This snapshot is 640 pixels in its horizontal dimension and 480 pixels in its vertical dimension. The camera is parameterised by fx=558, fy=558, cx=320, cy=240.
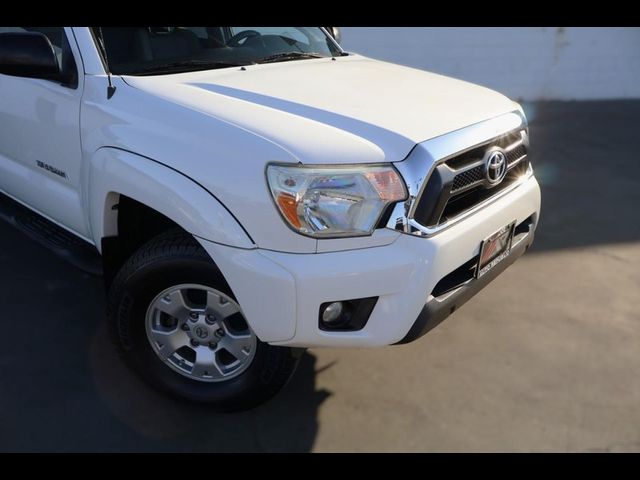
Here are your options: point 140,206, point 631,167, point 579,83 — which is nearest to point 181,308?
point 140,206

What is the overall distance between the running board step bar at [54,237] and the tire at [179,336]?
18.8 inches

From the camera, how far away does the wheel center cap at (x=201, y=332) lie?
90.6 inches

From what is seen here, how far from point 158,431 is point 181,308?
533mm

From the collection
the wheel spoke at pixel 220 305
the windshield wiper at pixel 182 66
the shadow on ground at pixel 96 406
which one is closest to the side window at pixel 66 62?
the windshield wiper at pixel 182 66

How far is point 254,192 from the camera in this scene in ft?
6.19

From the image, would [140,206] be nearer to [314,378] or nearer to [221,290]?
[221,290]

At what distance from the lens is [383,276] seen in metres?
1.92

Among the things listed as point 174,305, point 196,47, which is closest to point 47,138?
point 196,47

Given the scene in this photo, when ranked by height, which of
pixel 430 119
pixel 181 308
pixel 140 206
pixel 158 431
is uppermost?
pixel 430 119

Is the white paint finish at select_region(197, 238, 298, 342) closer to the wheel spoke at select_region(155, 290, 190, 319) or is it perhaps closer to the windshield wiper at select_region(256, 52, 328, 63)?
the wheel spoke at select_region(155, 290, 190, 319)

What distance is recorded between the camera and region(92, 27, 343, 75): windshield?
256 centimetres

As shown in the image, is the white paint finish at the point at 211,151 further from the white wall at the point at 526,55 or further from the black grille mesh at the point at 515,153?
the white wall at the point at 526,55

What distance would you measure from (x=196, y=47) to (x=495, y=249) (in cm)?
179

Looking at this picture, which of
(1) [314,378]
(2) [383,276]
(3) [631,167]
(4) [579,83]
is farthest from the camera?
(4) [579,83]
